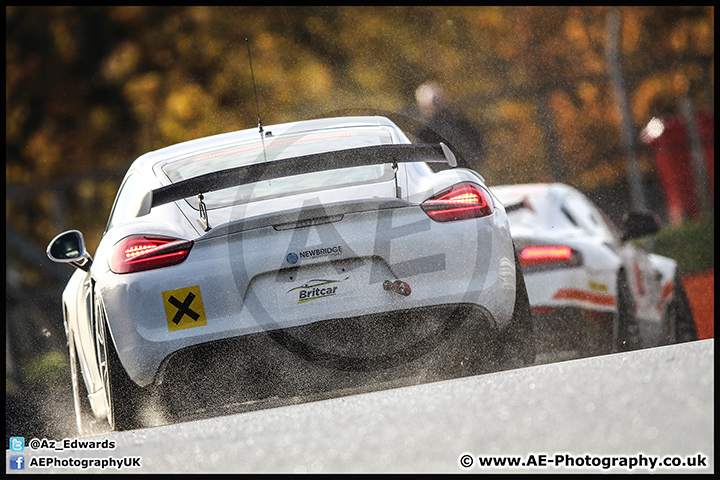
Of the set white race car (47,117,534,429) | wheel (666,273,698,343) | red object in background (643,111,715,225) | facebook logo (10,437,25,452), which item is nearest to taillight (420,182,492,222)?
white race car (47,117,534,429)

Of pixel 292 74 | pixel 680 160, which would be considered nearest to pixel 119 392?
pixel 680 160

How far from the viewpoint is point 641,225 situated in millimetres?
7914

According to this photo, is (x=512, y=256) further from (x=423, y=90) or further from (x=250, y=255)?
(x=423, y=90)

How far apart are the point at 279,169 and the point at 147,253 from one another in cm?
67

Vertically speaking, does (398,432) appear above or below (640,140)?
below

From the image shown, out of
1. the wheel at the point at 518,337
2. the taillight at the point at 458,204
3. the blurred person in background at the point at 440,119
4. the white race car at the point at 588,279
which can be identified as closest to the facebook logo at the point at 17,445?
the taillight at the point at 458,204

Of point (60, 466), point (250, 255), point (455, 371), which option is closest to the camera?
point (60, 466)

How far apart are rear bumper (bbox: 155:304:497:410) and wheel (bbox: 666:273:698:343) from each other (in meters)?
3.53

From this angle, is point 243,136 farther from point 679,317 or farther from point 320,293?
point 679,317

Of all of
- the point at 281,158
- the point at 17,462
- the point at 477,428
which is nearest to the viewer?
the point at 477,428

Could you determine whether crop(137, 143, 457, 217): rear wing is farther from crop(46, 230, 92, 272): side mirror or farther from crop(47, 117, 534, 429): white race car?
crop(46, 230, 92, 272): side mirror

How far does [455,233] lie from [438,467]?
1.79 metres

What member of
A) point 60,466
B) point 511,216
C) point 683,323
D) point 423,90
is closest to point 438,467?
point 60,466

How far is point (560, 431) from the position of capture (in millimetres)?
3686
